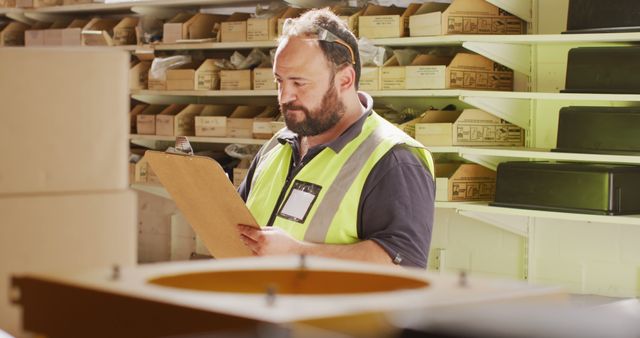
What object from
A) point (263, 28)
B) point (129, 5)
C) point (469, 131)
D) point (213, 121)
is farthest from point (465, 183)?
point (129, 5)

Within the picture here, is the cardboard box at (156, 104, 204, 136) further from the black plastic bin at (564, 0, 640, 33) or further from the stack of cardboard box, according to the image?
the stack of cardboard box

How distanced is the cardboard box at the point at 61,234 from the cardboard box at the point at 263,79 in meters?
4.38

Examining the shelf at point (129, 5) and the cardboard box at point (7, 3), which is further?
the cardboard box at point (7, 3)

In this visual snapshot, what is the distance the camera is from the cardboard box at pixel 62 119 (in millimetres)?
1778

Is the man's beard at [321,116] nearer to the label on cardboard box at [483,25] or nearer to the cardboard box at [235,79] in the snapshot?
the label on cardboard box at [483,25]

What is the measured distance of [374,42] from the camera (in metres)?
5.69

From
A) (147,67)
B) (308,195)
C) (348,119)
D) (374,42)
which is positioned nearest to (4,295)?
(308,195)

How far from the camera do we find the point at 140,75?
703 centimetres

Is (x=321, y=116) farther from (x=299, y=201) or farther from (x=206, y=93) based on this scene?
(x=206, y=93)

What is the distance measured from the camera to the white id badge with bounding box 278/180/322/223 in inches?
126

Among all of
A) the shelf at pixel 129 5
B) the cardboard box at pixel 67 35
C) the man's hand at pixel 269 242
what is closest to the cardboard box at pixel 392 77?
the shelf at pixel 129 5

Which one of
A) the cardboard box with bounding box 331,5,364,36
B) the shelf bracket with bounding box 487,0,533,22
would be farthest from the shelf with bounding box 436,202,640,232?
the cardboard box with bounding box 331,5,364,36

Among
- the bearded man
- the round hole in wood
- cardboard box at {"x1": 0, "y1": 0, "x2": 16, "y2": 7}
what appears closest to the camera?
the round hole in wood

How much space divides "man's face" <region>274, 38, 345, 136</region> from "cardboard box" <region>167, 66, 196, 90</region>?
3296mm
